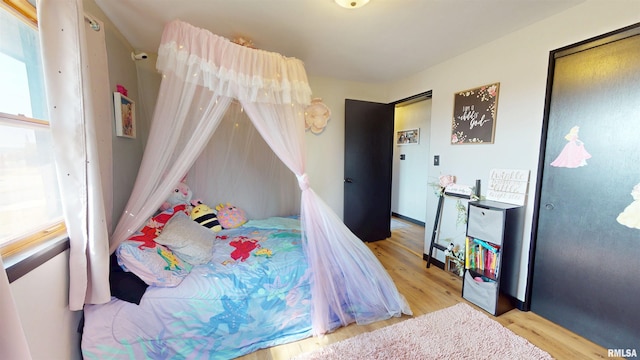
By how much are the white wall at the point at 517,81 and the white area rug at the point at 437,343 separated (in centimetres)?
58

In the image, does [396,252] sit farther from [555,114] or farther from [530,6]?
[530,6]

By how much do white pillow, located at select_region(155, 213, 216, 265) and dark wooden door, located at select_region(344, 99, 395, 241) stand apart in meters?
1.96

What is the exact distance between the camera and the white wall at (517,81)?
64.8 inches

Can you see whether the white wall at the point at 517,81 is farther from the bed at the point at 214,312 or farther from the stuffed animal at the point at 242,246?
the stuffed animal at the point at 242,246

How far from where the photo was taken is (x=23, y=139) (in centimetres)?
110

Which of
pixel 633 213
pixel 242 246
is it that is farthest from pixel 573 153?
pixel 242 246

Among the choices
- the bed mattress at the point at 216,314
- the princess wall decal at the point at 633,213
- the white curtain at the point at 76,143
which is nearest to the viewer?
the white curtain at the point at 76,143

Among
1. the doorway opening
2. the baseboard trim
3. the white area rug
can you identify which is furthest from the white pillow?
the baseboard trim

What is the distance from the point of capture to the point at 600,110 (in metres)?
1.61

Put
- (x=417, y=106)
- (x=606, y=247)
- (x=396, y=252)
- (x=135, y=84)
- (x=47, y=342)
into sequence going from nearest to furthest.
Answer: (x=47, y=342), (x=606, y=247), (x=135, y=84), (x=396, y=252), (x=417, y=106)

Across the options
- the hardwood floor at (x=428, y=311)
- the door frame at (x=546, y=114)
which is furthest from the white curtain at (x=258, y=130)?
the door frame at (x=546, y=114)

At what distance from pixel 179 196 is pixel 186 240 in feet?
2.23

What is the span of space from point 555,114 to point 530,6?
0.81m

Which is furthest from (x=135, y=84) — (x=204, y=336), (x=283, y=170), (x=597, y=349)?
(x=597, y=349)
